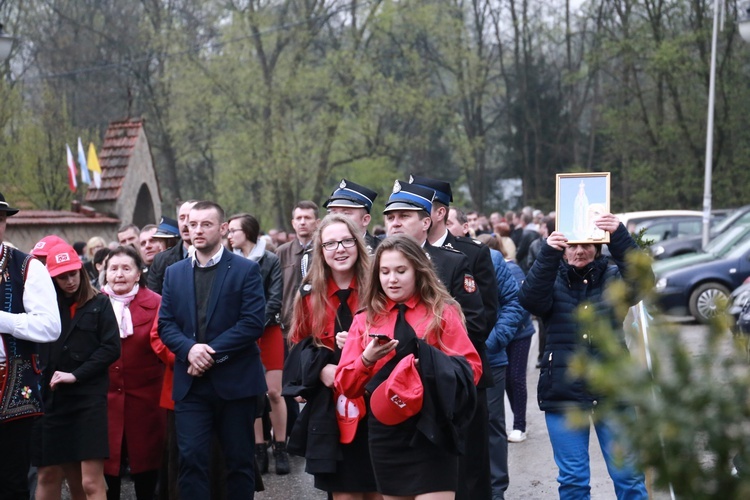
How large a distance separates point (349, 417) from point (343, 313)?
0.56m

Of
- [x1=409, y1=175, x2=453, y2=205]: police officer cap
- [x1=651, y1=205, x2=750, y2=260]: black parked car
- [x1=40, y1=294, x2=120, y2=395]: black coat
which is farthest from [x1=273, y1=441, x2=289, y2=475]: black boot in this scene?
[x1=651, y1=205, x2=750, y2=260]: black parked car

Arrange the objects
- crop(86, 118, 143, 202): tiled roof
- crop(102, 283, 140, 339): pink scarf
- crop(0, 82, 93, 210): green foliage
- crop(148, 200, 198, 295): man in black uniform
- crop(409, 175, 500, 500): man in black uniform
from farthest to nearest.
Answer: crop(0, 82, 93, 210): green foliage → crop(86, 118, 143, 202): tiled roof → crop(148, 200, 198, 295): man in black uniform → crop(102, 283, 140, 339): pink scarf → crop(409, 175, 500, 500): man in black uniform

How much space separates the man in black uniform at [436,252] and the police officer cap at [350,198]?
3.47 feet

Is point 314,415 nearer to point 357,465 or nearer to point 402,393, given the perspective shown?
point 357,465

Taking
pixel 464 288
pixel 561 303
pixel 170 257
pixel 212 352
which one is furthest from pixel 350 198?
pixel 170 257

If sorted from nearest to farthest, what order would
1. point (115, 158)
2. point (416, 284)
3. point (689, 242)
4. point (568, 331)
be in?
point (416, 284), point (568, 331), point (115, 158), point (689, 242)

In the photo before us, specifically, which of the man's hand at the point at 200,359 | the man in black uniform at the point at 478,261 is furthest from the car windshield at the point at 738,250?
the man's hand at the point at 200,359

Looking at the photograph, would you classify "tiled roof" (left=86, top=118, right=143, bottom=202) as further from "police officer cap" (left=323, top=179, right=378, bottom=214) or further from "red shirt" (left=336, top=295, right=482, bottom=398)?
"red shirt" (left=336, top=295, right=482, bottom=398)

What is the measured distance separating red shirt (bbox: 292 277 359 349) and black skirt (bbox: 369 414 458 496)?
78 cm

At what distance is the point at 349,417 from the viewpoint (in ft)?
17.9

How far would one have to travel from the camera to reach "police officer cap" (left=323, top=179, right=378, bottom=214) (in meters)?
7.41

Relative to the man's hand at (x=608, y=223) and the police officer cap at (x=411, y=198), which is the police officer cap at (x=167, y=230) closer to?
the police officer cap at (x=411, y=198)

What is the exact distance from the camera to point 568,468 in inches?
247

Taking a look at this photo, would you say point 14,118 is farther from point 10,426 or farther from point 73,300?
point 10,426
